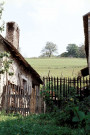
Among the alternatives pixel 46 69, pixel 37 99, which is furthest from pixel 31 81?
pixel 46 69

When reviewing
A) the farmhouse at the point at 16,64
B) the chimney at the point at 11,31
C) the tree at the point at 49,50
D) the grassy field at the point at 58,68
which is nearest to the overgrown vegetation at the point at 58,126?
the farmhouse at the point at 16,64

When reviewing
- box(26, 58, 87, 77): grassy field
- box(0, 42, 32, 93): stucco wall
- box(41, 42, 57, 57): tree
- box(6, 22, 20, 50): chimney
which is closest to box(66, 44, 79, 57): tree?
box(41, 42, 57, 57): tree

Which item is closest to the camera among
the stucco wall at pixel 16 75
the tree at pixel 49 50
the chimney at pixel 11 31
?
the stucco wall at pixel 16 75

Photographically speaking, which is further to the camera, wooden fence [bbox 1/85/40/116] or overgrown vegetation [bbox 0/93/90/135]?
wooden fence [bbox 1/85/40/116]

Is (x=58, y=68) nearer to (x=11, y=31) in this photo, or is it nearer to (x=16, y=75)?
(x=11, y=31)

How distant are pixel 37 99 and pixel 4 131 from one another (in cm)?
642

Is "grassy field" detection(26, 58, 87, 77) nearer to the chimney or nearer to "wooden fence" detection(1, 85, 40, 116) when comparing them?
the chimney

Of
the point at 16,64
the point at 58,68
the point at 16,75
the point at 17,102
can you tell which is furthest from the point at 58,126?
the point at 58,68

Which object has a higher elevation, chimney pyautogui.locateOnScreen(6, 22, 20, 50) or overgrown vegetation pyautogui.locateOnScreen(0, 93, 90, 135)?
chimney pyautogui.locateOnScreen(6, 22, 20, 50)

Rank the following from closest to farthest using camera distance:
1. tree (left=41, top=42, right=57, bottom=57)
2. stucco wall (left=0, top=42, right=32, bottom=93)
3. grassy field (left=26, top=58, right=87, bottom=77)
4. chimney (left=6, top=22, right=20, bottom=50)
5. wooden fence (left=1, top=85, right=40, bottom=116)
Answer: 1. wooden fence (left=1, top=85, right=40, bottom=116)
2. stucco wall (left=0, top=42, right=32, bottom=93)
3. chimney (left=6, top=22, right=20, bottom=50)
4. grassy field (left=26, top=58, right=87, bottom=77)
5. tree (left=41, top=42, right=57, bottom=57)

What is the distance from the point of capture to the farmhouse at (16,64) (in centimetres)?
1191

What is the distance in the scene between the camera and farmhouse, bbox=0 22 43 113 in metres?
11.9

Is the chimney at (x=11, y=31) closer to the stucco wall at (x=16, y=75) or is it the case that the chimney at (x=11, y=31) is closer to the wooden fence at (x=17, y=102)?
Result: the stucco wall at (x=16, y=75)

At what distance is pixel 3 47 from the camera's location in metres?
12.0
